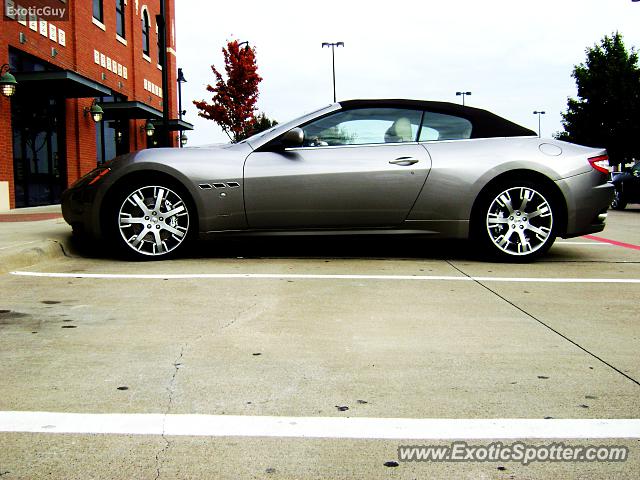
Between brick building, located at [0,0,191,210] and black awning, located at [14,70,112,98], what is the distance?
0.07 ft

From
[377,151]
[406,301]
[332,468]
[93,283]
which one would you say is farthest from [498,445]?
[377,151]

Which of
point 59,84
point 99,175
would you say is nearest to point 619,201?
point 59,84

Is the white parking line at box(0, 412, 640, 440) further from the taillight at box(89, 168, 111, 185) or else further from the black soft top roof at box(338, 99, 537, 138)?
the black soft top roof at box(338, 99, 537, 138)

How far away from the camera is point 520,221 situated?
22.5 ft

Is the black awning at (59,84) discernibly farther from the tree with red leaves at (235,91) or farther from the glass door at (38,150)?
the tree with red leaves at (235,91)

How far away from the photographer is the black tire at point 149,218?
672 cm

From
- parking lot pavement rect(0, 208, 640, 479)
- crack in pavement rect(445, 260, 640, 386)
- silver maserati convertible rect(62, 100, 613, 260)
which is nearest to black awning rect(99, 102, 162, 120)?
silver maserati convertible rect(62, 100, 613, 260)

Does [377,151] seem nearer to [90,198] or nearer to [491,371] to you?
[90,198]

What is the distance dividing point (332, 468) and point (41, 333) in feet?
7.93

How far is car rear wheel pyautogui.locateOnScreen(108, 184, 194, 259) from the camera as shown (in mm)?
6719

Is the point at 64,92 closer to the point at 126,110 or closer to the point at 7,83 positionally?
the point at 7,83

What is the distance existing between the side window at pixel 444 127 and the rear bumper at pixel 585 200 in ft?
3.42

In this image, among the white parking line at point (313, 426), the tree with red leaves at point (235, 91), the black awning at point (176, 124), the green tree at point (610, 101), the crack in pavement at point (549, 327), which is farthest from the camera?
the tree with red leaves at point (235, 91)

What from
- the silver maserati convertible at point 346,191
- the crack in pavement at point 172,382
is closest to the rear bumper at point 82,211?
the silver maserati convertible at point 346,191
